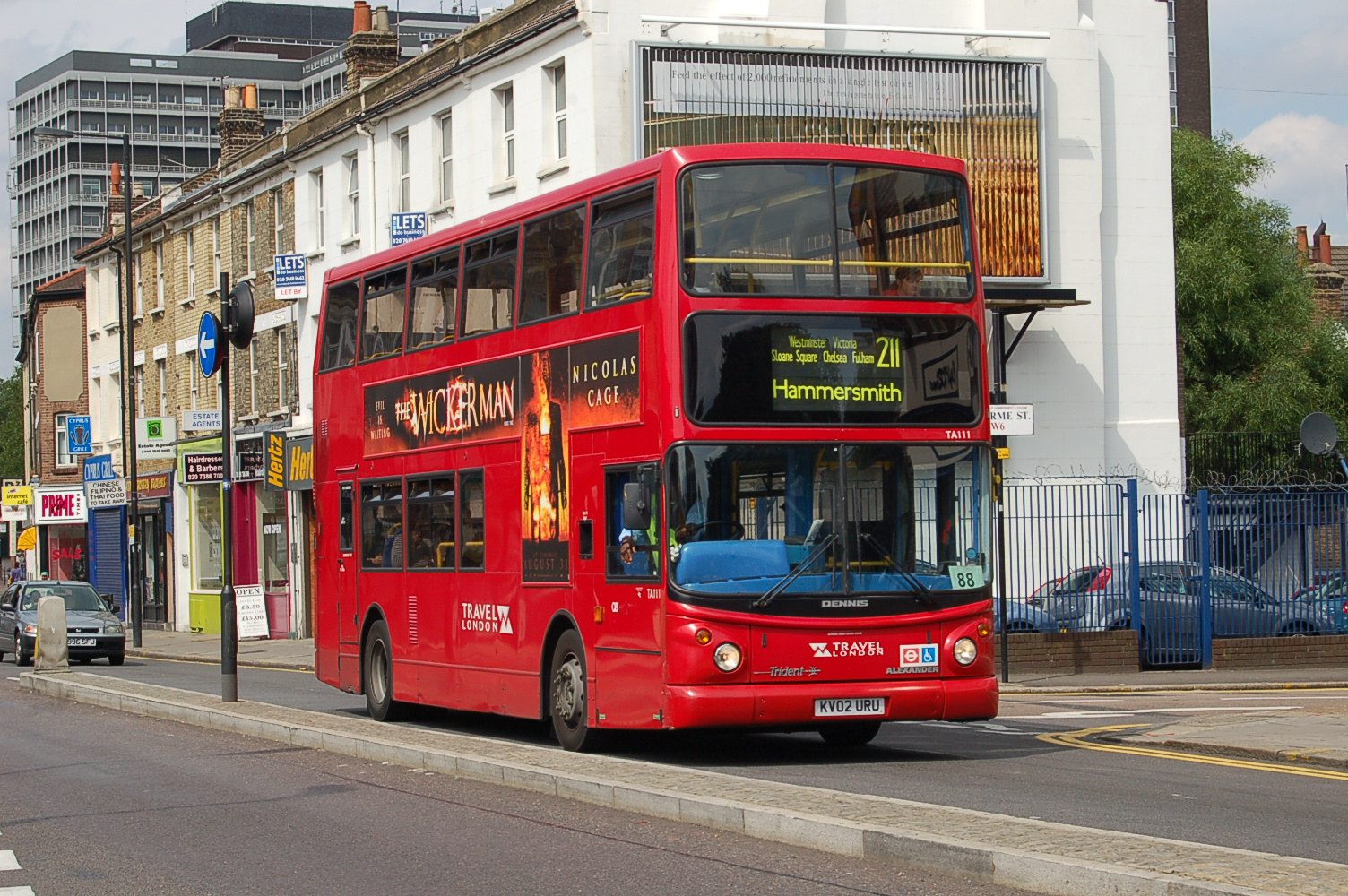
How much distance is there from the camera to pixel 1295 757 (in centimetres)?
1318

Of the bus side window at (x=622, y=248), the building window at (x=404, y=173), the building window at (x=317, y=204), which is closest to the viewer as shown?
the bus side window at (x=622, y=248)

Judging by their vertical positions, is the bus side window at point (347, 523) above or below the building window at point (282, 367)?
below

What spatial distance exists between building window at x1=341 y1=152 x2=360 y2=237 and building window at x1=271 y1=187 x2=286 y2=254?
354cm

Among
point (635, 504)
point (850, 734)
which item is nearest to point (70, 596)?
point (850, 734)

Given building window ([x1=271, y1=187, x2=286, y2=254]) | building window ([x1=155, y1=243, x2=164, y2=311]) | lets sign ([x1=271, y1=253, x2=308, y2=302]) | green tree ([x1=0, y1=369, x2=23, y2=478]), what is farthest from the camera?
green tree ([x1=0, y1=369, x2=23, y2=478])

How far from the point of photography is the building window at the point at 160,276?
50.1 meters

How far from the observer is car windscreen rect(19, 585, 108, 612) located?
110ft

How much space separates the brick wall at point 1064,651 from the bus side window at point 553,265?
11159 mm

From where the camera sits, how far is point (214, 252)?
4594 cm

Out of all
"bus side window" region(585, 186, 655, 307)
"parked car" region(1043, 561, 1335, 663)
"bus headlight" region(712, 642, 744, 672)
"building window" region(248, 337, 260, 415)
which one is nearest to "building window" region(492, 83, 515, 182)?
"building window" region(248, 337, 260, 415)

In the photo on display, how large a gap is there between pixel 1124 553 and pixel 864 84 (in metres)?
10.6

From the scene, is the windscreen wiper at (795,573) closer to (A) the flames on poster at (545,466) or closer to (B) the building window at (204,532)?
(A) the flames on poster at (545,466)

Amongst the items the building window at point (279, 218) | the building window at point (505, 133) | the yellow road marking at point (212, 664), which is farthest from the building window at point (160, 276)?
the building window at point (505, 133)

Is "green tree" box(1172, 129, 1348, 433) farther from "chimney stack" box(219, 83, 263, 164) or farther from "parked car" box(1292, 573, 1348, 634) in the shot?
"chimney stack" box(219, 83, 263, 164)
